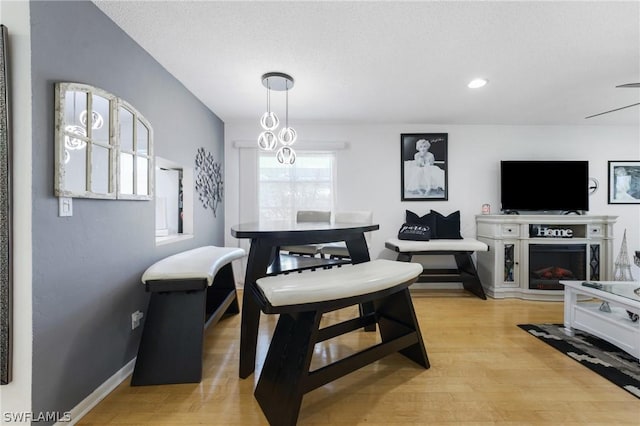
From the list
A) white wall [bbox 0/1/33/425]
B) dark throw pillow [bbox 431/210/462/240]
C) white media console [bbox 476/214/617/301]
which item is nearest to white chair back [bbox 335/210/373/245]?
dark throw pillow [bbox 431/210/462/240]

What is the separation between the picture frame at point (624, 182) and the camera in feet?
12.4

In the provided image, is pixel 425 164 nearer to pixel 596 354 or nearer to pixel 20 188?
pixel 596 354

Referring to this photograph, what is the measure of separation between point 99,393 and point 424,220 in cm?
349

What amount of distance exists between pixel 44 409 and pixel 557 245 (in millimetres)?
4530

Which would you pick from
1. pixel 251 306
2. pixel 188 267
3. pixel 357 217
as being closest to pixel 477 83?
pixel 357 217

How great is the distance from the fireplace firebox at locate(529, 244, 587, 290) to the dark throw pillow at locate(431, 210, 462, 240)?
81 centimetres

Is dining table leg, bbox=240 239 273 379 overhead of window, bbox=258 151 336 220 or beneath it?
beneath

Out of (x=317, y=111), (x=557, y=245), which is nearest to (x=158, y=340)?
(x=317, y=111)

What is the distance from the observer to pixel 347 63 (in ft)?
7.07

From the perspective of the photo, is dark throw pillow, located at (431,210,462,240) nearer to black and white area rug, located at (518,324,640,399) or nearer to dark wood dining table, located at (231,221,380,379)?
black and white area rug, located at (518,324,640,399)

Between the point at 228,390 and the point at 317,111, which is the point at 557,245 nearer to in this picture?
the point at 317,111

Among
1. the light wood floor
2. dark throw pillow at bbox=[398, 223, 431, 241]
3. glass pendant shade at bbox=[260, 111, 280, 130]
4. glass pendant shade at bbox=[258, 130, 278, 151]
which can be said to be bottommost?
the light wood floor

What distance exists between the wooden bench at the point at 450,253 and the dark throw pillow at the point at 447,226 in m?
0.16

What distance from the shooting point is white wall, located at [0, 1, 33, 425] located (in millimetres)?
1158
